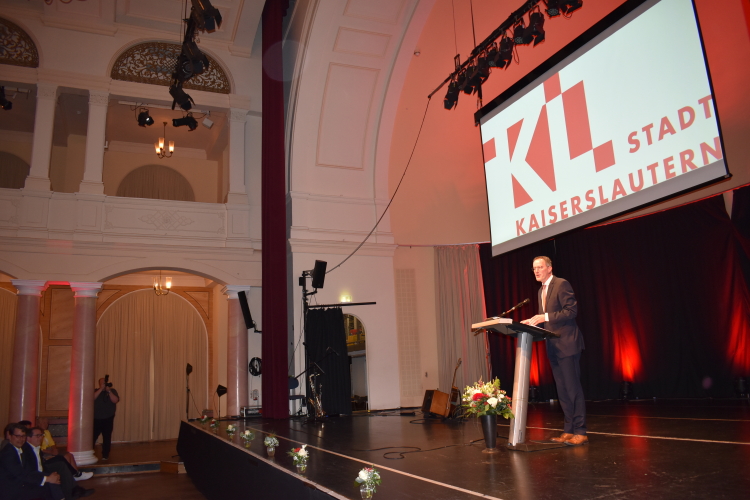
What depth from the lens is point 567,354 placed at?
360 cm

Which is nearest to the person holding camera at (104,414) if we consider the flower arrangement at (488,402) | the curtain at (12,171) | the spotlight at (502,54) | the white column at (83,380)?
the white column at (83,380)

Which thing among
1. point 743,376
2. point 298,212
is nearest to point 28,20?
point 298,212

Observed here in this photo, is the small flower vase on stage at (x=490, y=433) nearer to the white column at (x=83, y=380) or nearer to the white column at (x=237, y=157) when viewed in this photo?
the white column at (x=83, y=380)

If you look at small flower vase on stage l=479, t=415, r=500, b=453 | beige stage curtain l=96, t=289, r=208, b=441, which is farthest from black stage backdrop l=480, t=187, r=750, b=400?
beige stage curtain l=96, t=289, r=208, b=441

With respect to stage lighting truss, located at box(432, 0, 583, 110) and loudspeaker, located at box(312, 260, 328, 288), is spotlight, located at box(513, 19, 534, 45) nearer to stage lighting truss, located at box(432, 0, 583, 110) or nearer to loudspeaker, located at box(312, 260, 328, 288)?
stage lighting truss, located at box(432, 0, 583, 110)

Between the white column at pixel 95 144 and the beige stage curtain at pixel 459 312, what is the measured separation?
6399mm

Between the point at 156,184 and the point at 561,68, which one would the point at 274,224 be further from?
the point at 561,68

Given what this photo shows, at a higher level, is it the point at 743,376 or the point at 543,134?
the point at 543,134

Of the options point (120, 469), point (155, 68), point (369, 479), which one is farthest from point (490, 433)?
point (155, 68)

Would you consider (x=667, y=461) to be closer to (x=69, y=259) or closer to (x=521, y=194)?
(x=521, y=194)

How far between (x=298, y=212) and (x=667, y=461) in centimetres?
751

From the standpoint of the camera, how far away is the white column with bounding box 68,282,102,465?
8703mm

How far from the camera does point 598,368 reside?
9633 mm

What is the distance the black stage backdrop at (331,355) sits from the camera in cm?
884
